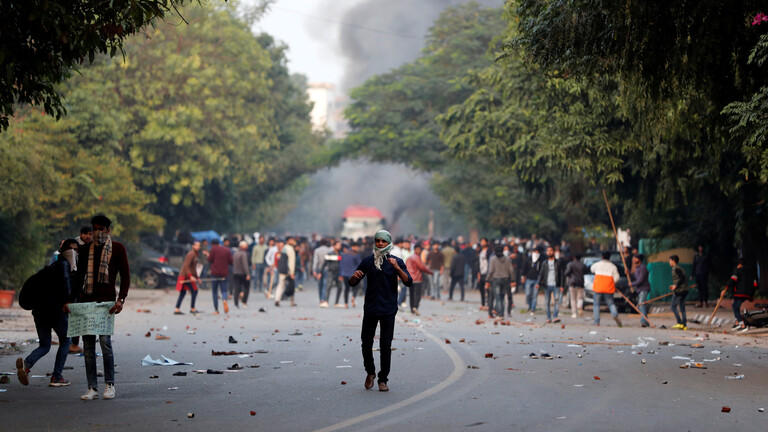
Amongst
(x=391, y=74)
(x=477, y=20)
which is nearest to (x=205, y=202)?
(x=391, y=74)

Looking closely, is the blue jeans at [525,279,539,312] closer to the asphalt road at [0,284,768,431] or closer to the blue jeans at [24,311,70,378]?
the asphalt road at [0,284,768,431]

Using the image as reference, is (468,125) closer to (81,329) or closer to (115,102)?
(115,102)

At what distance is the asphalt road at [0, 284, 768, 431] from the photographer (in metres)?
8.34

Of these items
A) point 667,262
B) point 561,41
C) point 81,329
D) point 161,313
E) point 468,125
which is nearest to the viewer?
point 81,329

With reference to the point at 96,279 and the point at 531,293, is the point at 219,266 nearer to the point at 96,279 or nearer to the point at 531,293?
the point at 531,293

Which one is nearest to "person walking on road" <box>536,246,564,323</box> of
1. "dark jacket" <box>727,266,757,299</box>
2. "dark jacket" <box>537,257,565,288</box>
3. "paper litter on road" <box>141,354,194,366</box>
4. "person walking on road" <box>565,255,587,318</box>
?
"dark jacket" <box>537,257,565,288</box>

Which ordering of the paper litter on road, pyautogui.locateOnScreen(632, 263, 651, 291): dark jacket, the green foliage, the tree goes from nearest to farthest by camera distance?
1. the green foliage
2. the tree
3. the paper litter on road
4. pyautogui.locateOnScreen(632, 263, 651, 291): dark jacket

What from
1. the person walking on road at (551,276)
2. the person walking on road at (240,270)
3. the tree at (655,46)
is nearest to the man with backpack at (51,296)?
the tree at (655,46)

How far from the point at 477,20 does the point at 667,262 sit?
2358 centimetres

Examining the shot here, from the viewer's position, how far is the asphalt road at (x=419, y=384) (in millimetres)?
8344

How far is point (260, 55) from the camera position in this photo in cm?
5066

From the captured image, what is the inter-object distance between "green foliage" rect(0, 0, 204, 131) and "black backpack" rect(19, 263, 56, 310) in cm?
183

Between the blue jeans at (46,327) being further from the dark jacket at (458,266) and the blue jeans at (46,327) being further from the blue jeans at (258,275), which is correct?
the blue jeans at (258,275)

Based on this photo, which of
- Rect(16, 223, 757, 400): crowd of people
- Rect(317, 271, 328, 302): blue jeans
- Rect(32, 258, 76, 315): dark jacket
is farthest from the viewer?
Rect(317, 271, 328, 302): blue jeans
